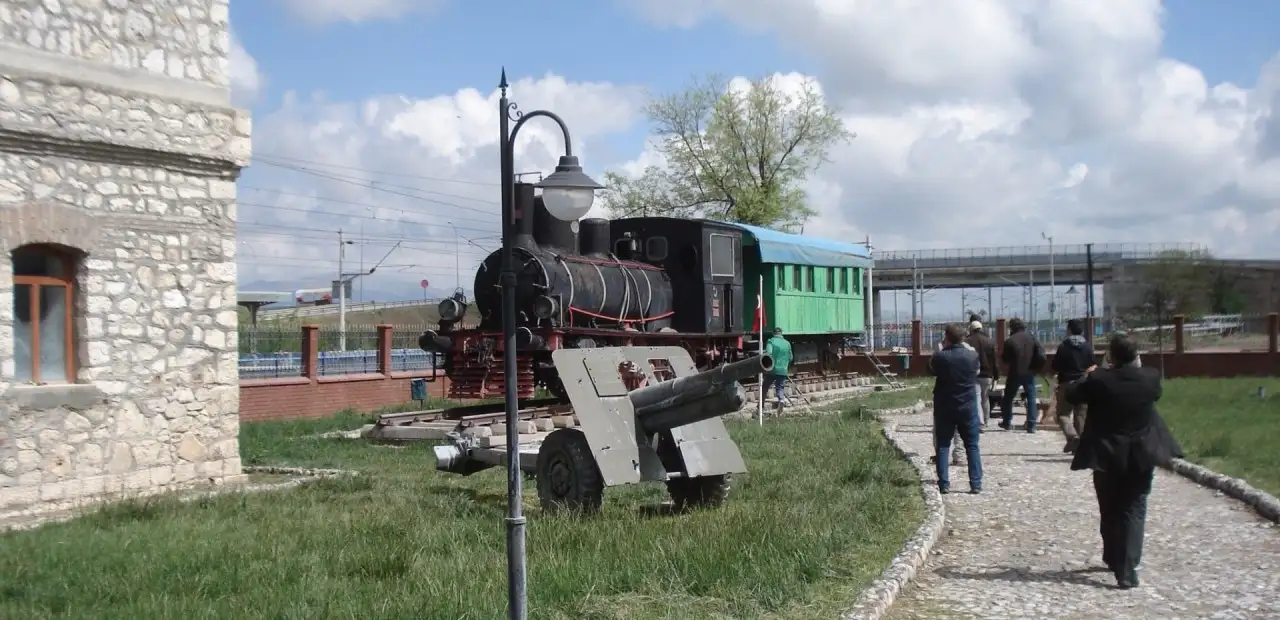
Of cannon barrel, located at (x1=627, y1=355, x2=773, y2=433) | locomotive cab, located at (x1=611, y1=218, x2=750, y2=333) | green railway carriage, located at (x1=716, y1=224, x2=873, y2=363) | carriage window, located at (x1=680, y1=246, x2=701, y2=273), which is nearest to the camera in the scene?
cannon barrel, located at (x1=627, y1=355, x2=773, y2=433)

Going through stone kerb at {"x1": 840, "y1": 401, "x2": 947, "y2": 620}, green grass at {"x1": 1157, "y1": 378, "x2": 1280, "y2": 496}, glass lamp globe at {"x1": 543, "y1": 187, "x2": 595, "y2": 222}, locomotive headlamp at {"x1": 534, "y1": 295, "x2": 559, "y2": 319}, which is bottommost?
stone kerb at {"x1": 840, "y1": 401, "x2": 947, "y2": 620}

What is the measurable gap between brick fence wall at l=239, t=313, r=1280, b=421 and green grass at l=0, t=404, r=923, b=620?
891 centimetres

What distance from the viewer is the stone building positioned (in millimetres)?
9820

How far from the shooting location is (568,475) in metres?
Result: 9.44

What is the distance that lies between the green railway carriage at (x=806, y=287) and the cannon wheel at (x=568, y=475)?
1443 centimetres

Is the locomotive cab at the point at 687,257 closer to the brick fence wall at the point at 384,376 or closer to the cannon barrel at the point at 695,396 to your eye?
the brick fence wall at the point at 384,376

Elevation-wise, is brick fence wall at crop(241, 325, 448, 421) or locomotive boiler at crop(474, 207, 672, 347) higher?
locomotive boiler at crop(474, 207, 672, 347)

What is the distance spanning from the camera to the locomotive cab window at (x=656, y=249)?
21828mm

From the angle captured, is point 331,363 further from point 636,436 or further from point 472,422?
point 636,436

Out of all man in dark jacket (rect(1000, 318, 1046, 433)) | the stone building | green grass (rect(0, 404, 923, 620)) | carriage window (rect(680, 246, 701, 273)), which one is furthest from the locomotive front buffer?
carriage window (rect(680, 246, 701, 273))

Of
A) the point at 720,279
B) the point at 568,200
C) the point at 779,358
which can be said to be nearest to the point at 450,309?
the point at 779,358

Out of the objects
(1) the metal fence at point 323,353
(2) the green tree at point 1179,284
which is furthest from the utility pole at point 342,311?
(2) the green tree at point 1179,284

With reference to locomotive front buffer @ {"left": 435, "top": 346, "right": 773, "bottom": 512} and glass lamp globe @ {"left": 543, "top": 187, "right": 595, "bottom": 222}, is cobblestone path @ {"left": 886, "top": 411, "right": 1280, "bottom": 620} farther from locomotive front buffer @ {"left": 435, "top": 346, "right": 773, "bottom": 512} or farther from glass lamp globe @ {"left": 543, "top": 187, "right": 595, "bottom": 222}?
glass lamp globe @ {"left": 543, "top": 187, "right": 595, "bottom": 222}

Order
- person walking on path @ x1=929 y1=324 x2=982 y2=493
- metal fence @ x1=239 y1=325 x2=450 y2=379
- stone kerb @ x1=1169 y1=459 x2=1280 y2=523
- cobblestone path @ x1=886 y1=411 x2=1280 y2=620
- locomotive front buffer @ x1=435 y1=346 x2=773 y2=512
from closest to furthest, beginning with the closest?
cobblestone path @ x1=886 y1=411 x2=1280 y2=620 < locomotive front buffer @ x1=435 y1=346 x2=773 y2=512 < stone kerb @ x1=1169 y1=459 x2=1280 y2=523 < person walking on path @ x1=929 y1=324 x2=982 y2=493 < metal fence @ x1=239 y1=325 x2=450 y2=379
